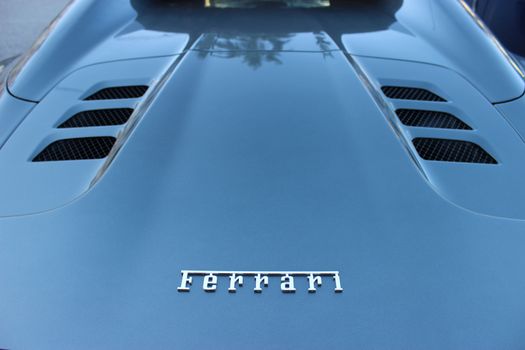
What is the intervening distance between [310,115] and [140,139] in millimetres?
431

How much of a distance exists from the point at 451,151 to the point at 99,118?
0.96m

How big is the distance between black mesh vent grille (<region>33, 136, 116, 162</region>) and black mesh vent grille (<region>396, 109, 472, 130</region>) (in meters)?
0.80

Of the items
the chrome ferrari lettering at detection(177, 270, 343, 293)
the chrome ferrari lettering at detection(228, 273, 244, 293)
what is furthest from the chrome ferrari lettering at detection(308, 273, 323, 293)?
the chrome ferrari lettering at detection(228, 273, 244, 293)

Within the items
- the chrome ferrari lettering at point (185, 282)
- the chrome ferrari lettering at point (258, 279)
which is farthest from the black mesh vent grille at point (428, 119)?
the chrome ferrari lettering at point (185, 282)

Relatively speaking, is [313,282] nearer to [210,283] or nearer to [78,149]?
[210,283]

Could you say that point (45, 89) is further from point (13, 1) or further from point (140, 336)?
point (13, 1)

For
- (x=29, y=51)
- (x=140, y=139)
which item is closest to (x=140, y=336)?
(x=140, y=139)

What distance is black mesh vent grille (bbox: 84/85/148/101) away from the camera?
1714mm

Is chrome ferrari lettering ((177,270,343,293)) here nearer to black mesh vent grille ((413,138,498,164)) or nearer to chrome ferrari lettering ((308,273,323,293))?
chrome ferrari lettering ((308,273,323,293))

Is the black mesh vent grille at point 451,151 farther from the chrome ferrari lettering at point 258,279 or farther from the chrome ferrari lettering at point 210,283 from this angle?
the chrome ferrari lettering at point 210,283

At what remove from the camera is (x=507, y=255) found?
116 cm

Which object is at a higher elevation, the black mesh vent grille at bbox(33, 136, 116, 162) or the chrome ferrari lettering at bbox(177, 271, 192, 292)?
the black mesh vent grille at bbox(33, 136, 116, 162)

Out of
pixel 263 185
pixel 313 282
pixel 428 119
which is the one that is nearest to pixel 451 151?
pixel 428 119

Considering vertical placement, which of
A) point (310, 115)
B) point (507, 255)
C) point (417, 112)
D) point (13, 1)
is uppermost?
point (13, 1)
